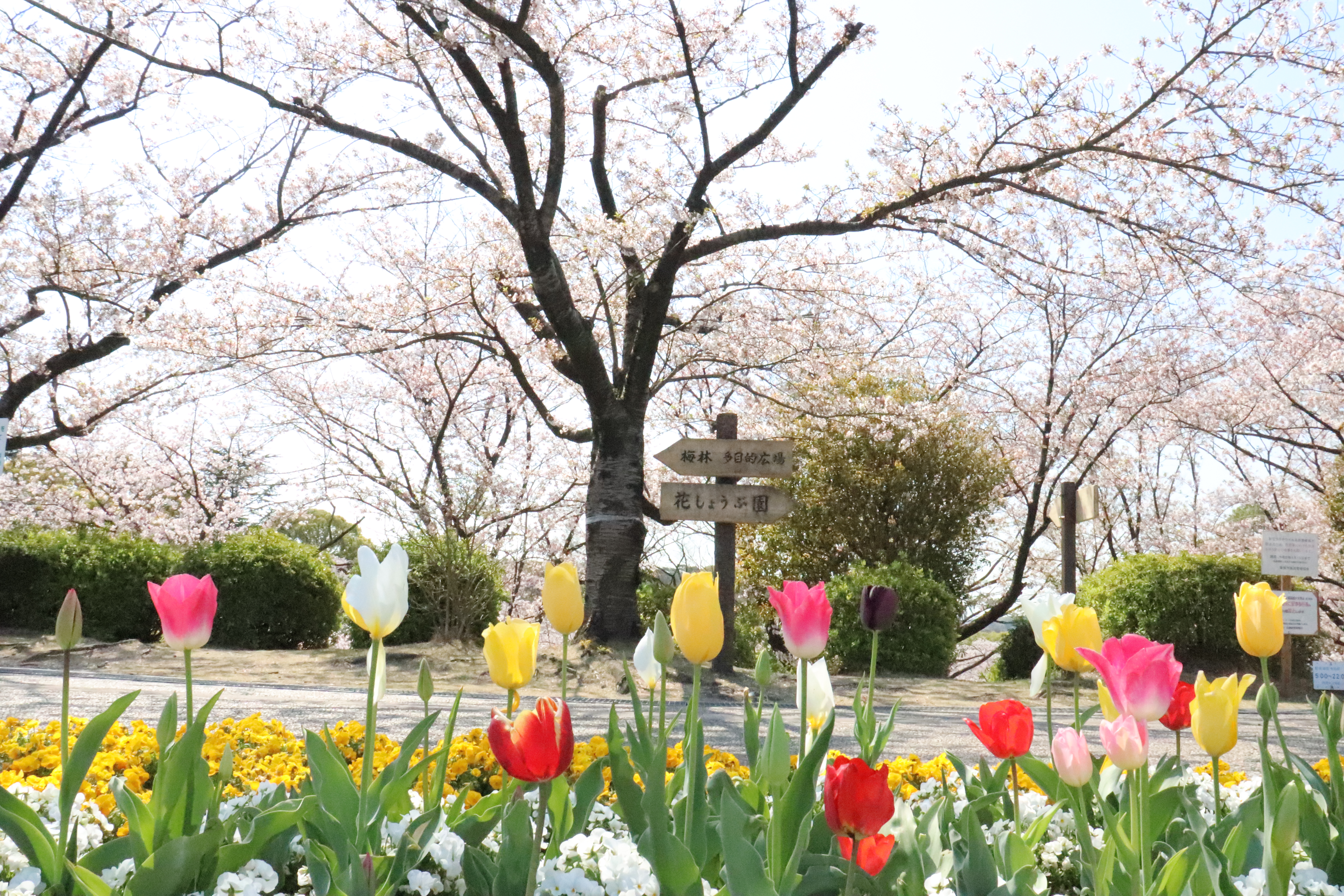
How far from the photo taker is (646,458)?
15.2m

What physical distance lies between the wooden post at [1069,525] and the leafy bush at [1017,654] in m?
1.28

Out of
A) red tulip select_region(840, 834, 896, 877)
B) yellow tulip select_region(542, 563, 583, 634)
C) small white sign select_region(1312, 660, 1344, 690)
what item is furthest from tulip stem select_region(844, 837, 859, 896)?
small white sign select_region(1312, 660, 1344, 690)

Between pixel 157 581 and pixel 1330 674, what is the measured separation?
1092 centimetres

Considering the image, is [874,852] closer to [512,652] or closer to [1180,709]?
[512,652]

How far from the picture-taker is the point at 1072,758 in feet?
4.30

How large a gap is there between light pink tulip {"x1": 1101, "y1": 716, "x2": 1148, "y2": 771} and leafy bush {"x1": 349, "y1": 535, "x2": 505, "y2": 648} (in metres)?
9.57

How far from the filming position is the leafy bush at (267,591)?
35.3ft

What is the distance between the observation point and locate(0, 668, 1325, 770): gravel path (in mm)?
4910

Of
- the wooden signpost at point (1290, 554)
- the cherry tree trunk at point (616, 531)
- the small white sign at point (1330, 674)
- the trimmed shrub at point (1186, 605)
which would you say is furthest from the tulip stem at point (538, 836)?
the trimmed shrub at point (1186, 605)

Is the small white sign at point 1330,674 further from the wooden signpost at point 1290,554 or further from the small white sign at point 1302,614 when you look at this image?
the wooden signpost at point 1290,554

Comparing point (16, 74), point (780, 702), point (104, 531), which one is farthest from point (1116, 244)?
point (16, 74)

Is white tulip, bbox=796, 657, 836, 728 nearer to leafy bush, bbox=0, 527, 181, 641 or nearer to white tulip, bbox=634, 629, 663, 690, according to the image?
white tulip, bbox=634, 629, 663, 690

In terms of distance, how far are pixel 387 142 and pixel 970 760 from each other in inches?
273

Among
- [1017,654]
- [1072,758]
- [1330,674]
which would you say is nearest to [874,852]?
[1072,758]
